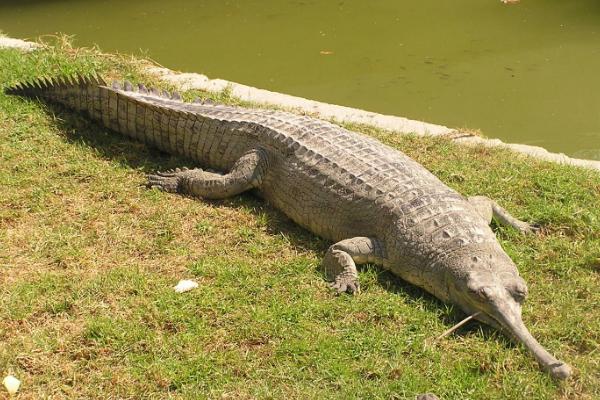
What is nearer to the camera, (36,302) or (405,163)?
(36,302)

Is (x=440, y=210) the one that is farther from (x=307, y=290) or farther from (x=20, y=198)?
(x=20, y=198)

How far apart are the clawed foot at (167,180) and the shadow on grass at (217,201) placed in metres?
0.24

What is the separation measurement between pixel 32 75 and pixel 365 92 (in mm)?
3962

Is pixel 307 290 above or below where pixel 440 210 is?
below

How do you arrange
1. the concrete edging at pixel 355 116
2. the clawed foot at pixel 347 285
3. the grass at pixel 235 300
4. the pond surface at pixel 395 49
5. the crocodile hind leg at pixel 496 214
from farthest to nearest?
the pond surface at pixel 395 49
the concrete edging at pixel 355 116
the crocodile hind leg at pixel 496 214
the clawed foot at pixel 347 285
the grass at pixel 235 300

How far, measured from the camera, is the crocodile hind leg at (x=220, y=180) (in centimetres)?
512

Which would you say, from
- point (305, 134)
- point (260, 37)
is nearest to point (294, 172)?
point (305, 134)

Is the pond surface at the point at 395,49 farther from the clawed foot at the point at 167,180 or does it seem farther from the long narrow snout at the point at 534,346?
the long narrow snout at the point at 534,346

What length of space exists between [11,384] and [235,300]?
1.34 m

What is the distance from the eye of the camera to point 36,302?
12.8 feet

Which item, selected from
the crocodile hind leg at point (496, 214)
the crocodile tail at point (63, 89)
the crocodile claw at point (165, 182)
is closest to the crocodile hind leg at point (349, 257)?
the crocodile hind leg at point (496, 214)

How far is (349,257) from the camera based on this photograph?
4281 mm

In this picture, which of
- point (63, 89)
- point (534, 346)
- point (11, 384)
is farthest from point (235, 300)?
point (63, 89)

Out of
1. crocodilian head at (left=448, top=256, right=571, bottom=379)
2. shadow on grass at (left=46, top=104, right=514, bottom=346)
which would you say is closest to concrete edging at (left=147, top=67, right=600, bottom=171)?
shadow on grass at (left=46, top=104, right=514, bottom=346)
